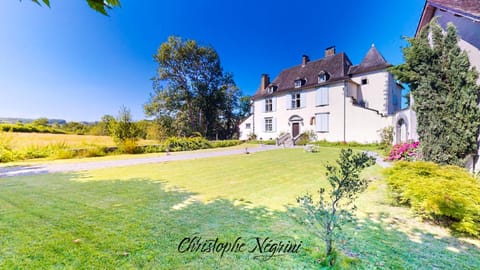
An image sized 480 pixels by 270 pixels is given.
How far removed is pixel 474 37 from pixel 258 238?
7.78 metres

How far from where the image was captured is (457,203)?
269 centimetres

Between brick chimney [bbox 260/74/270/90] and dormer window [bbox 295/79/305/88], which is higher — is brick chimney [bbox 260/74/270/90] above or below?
above

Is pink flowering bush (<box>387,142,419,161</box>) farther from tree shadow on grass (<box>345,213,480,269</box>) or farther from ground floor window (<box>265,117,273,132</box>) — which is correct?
ground floor window (<box>265,117,273,132</box>)

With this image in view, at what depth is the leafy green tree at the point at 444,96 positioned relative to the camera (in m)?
5.14

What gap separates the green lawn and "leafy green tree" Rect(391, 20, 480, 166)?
2548mm

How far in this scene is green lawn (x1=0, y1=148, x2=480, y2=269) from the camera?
2.08 m

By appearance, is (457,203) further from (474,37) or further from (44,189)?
(44,189)

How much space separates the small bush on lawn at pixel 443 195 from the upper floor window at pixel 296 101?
17810 millimetres

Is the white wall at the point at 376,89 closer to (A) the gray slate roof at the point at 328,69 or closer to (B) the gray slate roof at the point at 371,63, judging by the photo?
(B) the gray slate roof at the point at 371,63

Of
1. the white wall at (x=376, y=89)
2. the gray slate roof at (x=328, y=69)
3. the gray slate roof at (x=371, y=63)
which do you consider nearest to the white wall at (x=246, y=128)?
the gray slate roof at (x=328, y=69)

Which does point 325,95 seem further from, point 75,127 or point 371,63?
point 75,127

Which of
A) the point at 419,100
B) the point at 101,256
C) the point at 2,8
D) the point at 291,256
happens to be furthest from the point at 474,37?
the point at 2,8

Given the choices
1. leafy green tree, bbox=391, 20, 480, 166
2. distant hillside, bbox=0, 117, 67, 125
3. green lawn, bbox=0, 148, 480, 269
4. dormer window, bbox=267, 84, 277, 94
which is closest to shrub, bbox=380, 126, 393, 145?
leafy green tree, bbox=391, 20, 480, 166

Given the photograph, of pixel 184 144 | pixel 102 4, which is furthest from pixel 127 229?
pixel 184 144
